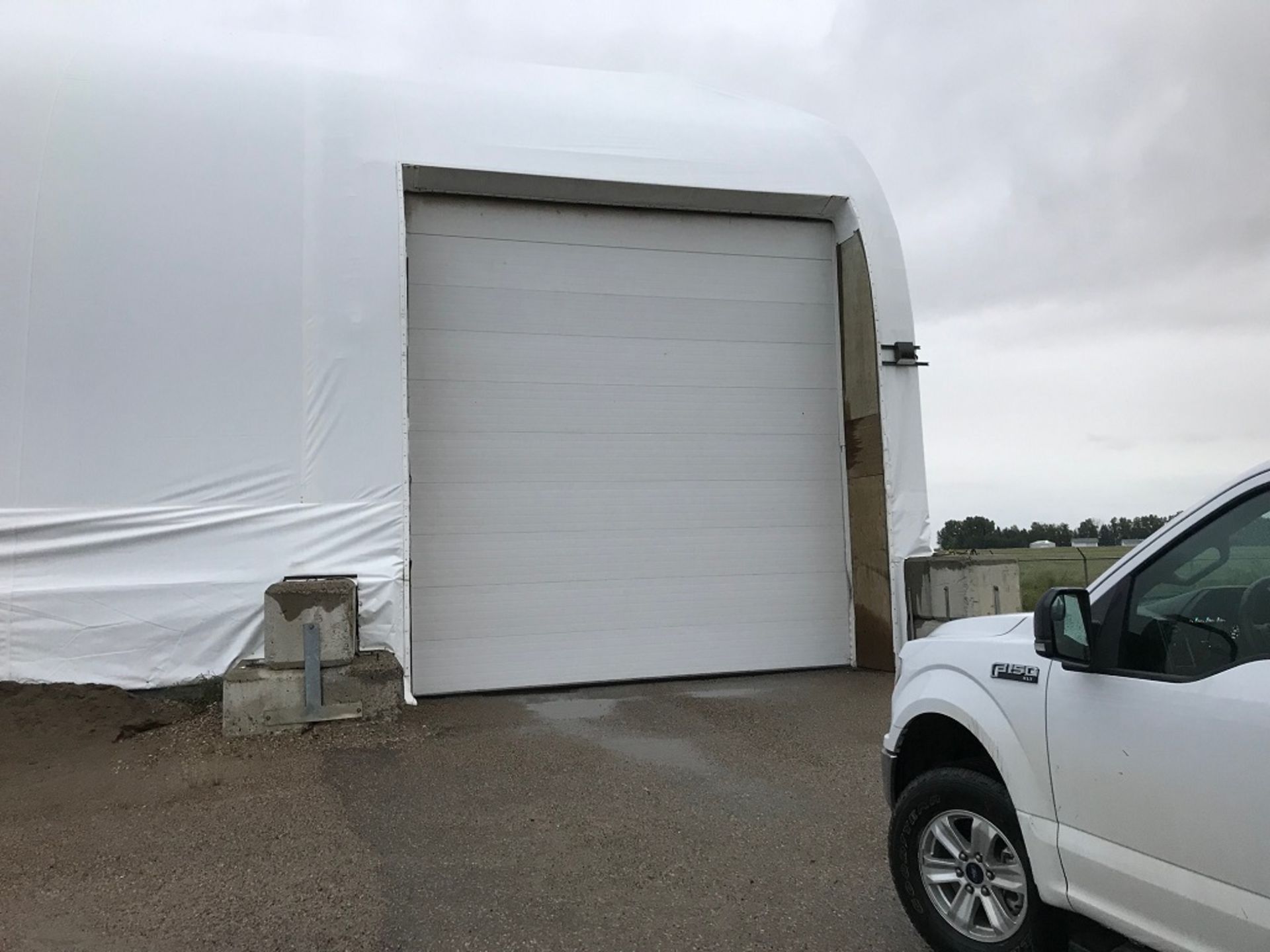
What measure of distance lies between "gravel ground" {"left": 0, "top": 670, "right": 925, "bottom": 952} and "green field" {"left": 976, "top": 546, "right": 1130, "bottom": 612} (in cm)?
318

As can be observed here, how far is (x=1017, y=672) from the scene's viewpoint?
3133mm

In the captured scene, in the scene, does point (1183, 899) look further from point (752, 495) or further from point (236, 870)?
point (752, 495)

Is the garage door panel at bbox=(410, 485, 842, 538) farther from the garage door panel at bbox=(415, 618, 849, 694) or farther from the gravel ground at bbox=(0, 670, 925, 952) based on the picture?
the gravel ground at bbox=(0, 670, 925, 952)

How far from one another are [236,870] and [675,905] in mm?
2251

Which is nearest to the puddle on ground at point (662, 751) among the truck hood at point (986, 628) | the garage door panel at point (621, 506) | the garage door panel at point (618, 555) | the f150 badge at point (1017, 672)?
the garage door panel at point (618, 555)

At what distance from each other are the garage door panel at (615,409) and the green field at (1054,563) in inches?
99.8

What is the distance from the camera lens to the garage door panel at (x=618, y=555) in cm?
941

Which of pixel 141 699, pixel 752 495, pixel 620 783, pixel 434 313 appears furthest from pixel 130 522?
pixel 752 495

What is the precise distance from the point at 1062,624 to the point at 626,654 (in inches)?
283

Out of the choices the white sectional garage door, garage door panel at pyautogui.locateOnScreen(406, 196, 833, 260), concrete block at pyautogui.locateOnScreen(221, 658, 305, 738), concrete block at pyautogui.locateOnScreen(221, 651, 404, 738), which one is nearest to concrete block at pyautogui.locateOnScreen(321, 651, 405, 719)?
concrete block at pyautogui.locateOnScreen(221, 651, 404, 738)

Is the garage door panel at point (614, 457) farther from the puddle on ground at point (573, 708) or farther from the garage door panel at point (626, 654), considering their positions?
the puddle on ground at point (573, 708)

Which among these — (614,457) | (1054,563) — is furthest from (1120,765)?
(1054,563)

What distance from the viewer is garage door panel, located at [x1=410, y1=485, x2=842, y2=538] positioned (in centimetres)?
945

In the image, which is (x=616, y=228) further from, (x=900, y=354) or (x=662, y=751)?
(x=662, y=751)
